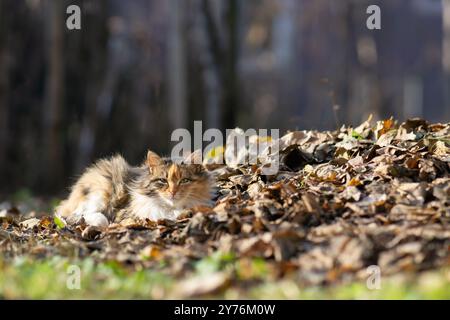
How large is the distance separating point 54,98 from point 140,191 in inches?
254

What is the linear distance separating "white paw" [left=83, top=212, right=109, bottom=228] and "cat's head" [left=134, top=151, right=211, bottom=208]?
1.41ft

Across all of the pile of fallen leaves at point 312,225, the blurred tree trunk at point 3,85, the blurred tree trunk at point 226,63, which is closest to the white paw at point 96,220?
the pile of fallen leaves at point 312,225

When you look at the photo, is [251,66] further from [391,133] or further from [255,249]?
[255,249]

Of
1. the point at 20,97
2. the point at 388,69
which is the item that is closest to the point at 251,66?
the point at 388,69

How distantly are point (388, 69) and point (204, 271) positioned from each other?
2492cm

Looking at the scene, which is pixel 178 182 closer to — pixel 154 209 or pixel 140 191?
pixel 154 209

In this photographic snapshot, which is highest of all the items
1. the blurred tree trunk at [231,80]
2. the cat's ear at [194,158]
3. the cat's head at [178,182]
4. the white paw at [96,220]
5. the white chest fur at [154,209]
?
the blurred tree trunk at [231,80]

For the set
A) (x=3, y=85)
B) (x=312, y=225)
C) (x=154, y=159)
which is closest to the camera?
(x=312, y=225)

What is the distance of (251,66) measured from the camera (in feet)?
81.4

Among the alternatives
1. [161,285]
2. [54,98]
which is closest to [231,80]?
[54,98]

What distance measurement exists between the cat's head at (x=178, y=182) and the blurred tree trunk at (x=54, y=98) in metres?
6.35

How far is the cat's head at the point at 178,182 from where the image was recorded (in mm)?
5879

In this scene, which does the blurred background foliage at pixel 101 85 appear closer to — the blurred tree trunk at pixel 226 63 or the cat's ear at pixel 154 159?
the blurred tree trunk at pixel 226 63

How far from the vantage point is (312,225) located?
489 centimetres
